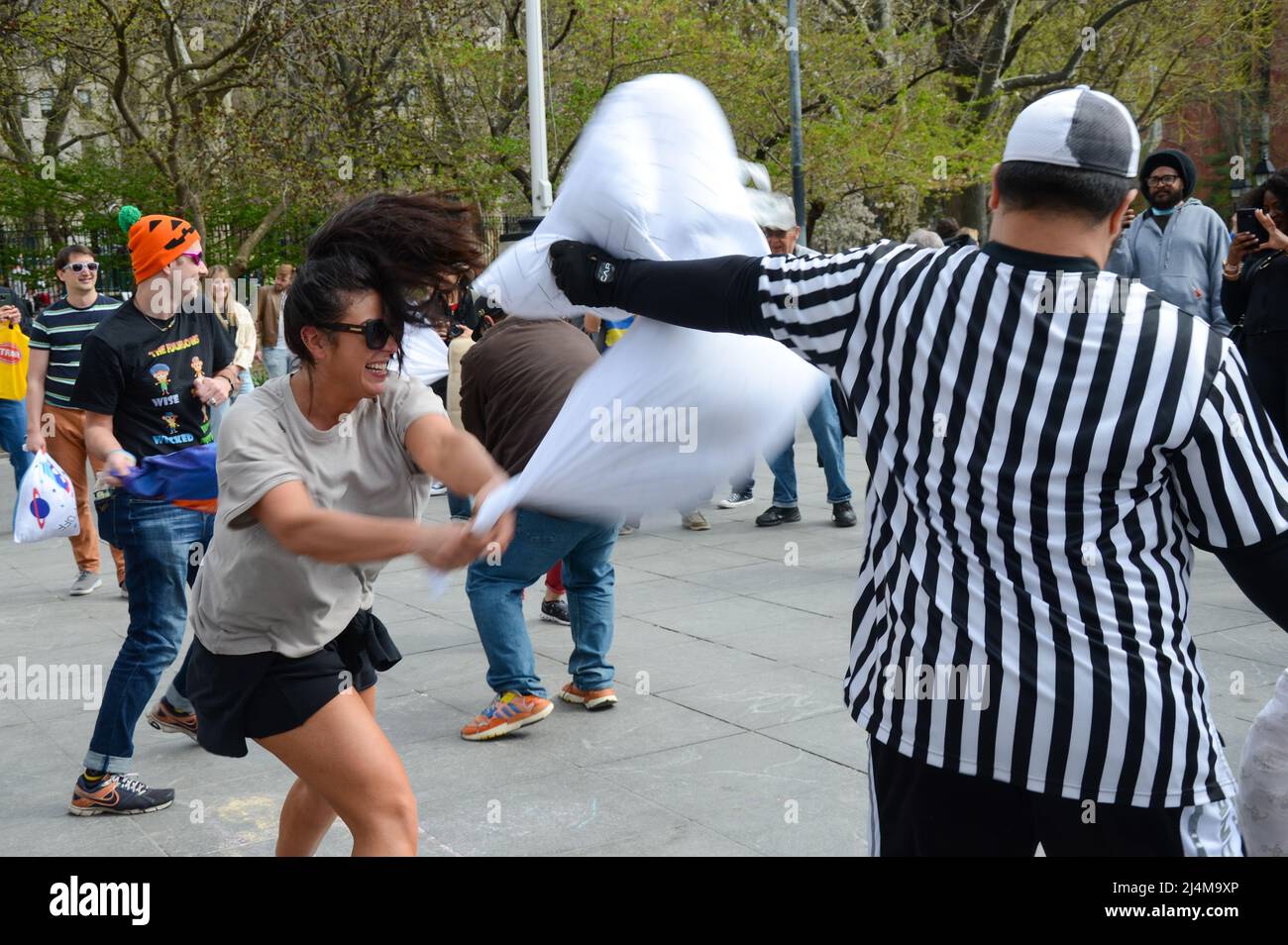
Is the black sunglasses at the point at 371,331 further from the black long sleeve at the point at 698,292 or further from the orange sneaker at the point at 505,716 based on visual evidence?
the orange sneaker at the point at 505,716

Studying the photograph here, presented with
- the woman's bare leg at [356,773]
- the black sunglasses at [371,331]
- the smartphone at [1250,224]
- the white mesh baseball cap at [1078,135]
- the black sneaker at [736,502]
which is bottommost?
the black sneaker at [736,502]

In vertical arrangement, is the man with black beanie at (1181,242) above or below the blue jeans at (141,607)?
above

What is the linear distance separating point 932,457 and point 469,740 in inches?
129

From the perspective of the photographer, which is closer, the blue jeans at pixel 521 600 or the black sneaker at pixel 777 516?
the blue jeans at pixel 521 600

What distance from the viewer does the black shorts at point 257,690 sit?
9.19 ft

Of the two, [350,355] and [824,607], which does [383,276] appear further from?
[824,607]

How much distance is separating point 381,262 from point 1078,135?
143 cm

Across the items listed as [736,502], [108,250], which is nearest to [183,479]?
[736,502]

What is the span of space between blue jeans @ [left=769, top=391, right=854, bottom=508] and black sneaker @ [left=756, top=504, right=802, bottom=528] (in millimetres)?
38

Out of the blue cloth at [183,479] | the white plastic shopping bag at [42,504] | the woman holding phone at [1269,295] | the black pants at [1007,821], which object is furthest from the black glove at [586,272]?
the woman holding phone at [1269,295]

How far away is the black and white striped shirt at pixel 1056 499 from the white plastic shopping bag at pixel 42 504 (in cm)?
471

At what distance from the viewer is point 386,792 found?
2750 mm

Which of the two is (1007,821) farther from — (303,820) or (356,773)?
(303,820)

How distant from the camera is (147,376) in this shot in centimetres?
492
